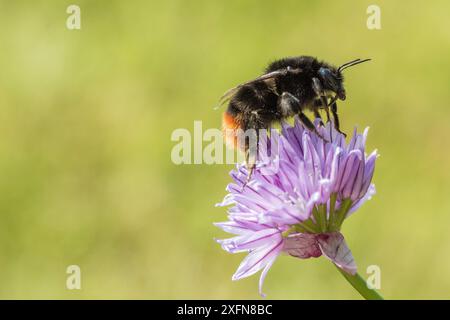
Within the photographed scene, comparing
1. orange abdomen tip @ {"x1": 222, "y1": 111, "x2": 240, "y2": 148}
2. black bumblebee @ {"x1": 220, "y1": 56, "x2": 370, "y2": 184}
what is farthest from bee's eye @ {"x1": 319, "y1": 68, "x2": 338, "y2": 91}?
orange abdomen tip @ {"x1": 222, "y1": 111, "x2": 240, "y2": 148}

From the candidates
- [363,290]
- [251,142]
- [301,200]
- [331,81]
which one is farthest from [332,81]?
[363,290]

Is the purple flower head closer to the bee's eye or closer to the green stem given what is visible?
the green stem

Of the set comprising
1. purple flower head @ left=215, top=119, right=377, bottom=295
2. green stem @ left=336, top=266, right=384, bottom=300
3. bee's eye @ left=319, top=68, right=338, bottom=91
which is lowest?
green stem @ left=336, top=266, right=384, bottom=300

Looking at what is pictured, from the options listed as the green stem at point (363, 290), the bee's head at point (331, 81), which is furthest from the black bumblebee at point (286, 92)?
the green stem at point (363, 290)

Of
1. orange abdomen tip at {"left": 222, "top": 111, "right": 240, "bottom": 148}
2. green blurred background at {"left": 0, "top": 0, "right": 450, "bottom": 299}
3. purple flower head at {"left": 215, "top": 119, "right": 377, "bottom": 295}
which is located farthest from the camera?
green blurred background at {"left": 0, "top": 0, "right": 450, "bottom": 299}

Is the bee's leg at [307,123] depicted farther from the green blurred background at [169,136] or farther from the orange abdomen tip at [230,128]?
the green blurred background at [169,136]

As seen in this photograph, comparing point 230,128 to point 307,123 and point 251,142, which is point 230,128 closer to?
point 251,142
